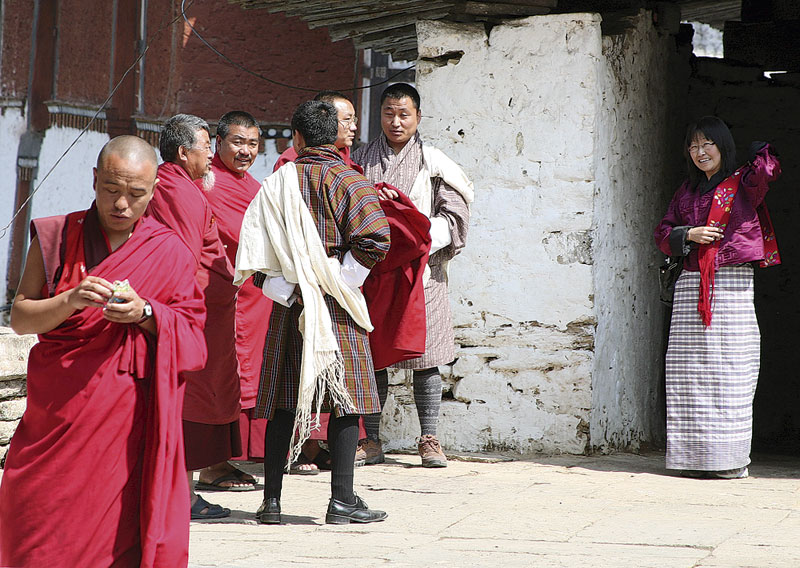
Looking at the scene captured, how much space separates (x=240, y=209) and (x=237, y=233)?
0.12 meters

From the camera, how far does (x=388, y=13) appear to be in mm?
6348

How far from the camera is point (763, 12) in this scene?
24.7 feet

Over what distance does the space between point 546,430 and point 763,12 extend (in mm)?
3797

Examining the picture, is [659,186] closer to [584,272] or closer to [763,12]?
[584,272]

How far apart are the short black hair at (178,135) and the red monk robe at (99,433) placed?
1386 millimetres

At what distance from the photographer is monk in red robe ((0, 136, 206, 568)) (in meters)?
2.76

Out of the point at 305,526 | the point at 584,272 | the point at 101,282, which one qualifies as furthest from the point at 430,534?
the point at 584,272

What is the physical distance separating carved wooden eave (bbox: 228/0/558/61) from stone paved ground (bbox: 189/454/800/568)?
2.41 metres

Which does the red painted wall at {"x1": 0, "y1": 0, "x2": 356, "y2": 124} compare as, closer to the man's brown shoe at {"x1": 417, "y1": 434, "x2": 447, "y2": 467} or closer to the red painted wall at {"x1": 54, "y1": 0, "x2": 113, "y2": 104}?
the red painted wall at {"x1": 54, "y1": 0, "x2": 113, "y2": 104}

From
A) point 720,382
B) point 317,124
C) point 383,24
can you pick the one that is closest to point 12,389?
point 317,124

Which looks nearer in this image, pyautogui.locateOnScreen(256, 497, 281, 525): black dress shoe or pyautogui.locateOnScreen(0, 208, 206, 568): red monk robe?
pyautogui.locateOnScreen(0, 208, 206, 568): red monk robe

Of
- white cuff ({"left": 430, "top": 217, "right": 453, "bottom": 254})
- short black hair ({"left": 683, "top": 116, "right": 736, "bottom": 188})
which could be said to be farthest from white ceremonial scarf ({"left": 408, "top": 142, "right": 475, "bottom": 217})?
short black hair ({"left": 683, "top": 116, "right": 736, "bottom": 188})

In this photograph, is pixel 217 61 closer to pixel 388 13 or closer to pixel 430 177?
pixel 388 13

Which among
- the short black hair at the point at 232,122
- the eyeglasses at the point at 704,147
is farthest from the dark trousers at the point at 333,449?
the eyeglasses at the point at 704,147
